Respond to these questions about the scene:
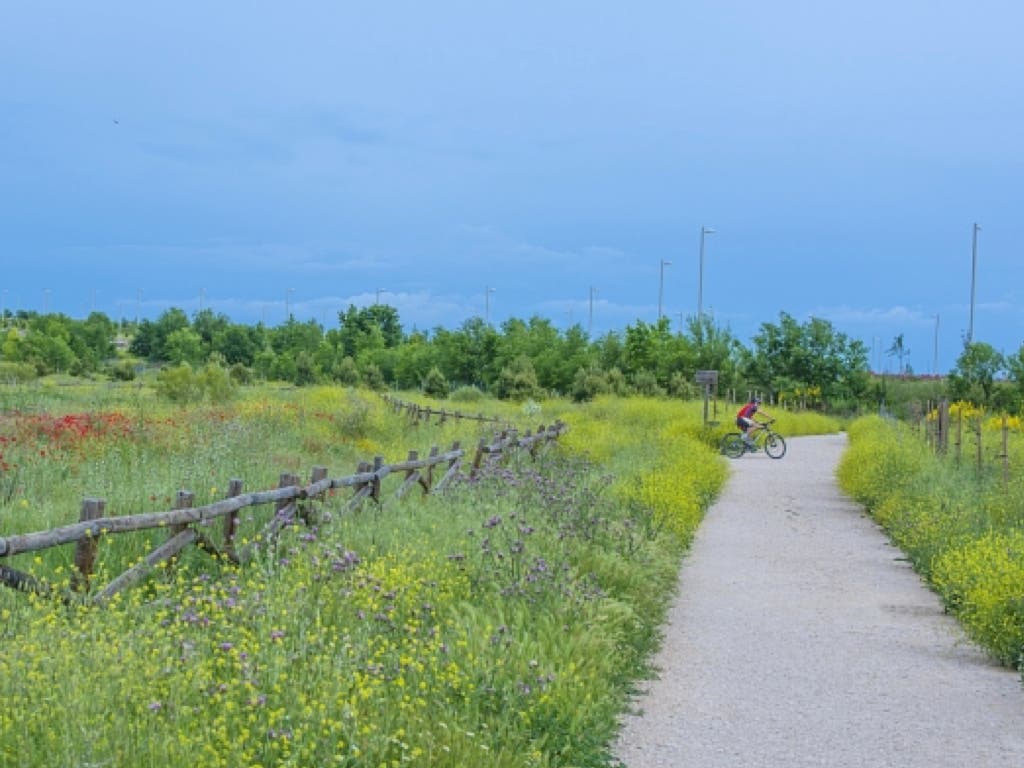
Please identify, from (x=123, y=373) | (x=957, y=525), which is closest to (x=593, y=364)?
(x=123, y=373)

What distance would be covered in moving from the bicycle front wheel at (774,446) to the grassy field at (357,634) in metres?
16.7

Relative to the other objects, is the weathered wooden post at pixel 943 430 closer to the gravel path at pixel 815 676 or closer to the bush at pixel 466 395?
the gravel path at pixel 815 676

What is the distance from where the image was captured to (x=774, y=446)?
3027cm

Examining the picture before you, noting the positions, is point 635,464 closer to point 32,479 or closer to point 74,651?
point 32,479

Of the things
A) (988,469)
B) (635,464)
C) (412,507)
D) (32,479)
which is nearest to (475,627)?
(412,507)

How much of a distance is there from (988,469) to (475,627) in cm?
1400

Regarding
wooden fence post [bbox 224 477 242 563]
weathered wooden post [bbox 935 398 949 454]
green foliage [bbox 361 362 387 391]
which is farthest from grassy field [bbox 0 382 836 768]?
green foliage [bbox 361 362 387 391]

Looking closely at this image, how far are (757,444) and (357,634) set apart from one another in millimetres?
25552

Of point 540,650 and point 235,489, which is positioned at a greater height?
point 235,489

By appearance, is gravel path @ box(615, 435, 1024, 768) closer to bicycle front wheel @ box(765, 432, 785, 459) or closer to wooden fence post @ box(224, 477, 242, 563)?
wooden fence post @ box(224, 477, 242, 563)

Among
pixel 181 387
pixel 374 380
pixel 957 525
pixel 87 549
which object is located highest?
pixel 374 380

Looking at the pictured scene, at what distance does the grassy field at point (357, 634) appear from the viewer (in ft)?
15.9

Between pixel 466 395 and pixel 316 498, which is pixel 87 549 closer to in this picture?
pixel 316 498

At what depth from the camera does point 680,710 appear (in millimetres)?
6934
